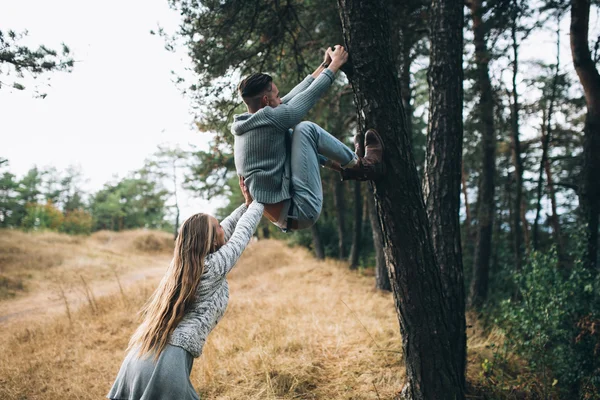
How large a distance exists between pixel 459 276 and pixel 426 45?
8028 millimetres

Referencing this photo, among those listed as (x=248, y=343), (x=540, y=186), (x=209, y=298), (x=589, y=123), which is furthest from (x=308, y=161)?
(x=540, y=186)

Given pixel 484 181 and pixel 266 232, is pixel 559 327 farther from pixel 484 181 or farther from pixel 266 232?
pixel 266 232

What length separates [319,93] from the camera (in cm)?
284

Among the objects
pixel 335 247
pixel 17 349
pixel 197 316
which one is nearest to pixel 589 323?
pixel 197 316

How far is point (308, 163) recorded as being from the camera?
→ 2.83 meters

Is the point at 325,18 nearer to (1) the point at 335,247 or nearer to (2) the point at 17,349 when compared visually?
(2) the point at 17,349

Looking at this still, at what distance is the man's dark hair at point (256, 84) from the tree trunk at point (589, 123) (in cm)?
606

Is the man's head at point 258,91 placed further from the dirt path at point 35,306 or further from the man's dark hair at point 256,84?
the dirt path at point 35,306

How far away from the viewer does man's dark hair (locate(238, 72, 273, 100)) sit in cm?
291

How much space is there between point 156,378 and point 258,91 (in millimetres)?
2072

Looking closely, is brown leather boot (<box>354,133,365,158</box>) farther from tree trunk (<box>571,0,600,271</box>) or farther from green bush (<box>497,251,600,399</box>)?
tree trunk (<box>571,0,600,271</box>)

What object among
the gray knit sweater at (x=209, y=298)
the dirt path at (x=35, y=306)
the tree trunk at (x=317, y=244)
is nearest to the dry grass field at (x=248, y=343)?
the dirt path at (x=35, y=306)

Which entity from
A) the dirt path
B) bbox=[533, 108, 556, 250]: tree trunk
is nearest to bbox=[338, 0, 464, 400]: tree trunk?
bbox=[533, 108, 556, 250]: tree trunk

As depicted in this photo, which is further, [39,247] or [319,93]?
[39,247]
